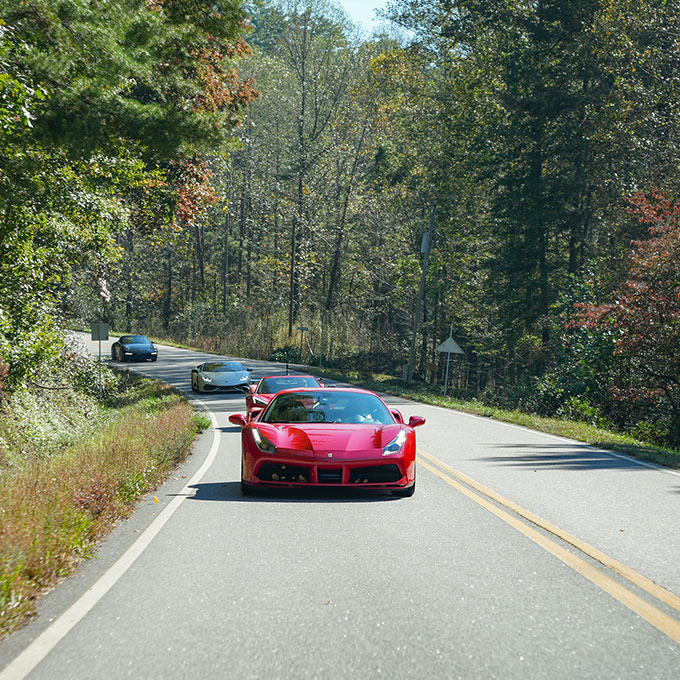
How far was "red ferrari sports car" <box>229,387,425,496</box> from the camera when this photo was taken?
29.4ft

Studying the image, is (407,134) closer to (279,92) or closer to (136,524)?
(279,92)

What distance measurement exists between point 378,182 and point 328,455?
4568cm

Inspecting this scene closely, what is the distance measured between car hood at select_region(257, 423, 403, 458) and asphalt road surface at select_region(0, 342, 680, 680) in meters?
0.58

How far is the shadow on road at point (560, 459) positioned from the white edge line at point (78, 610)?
6232 mm

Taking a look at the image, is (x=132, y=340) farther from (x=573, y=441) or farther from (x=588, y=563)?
(x=588, y=563)

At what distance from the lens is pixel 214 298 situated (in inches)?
3000

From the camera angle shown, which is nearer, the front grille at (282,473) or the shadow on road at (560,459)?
the front grille at (282,473)

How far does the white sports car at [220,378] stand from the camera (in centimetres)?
2981

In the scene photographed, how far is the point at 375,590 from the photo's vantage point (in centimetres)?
550

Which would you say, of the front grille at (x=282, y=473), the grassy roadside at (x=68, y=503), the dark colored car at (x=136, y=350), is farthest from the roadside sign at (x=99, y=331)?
the front grille at (x=282, y=473)

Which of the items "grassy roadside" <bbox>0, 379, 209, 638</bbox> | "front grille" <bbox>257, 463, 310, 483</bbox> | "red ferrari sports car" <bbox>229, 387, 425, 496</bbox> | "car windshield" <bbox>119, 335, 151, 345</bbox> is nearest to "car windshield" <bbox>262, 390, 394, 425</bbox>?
"red ferrari sports car" <bbox>229, 387, 425, 496</bbox>

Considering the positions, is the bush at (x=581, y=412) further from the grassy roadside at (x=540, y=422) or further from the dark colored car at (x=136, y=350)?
the dark colored car at (x=136, y=350)

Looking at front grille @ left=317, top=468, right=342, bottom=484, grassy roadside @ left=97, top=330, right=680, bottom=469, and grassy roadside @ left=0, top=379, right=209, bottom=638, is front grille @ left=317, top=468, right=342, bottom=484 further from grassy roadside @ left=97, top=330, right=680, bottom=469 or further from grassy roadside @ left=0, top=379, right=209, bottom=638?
grassy roadside @ left=97, top=330, right=680, bottom=469

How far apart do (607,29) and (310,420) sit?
27.1m
